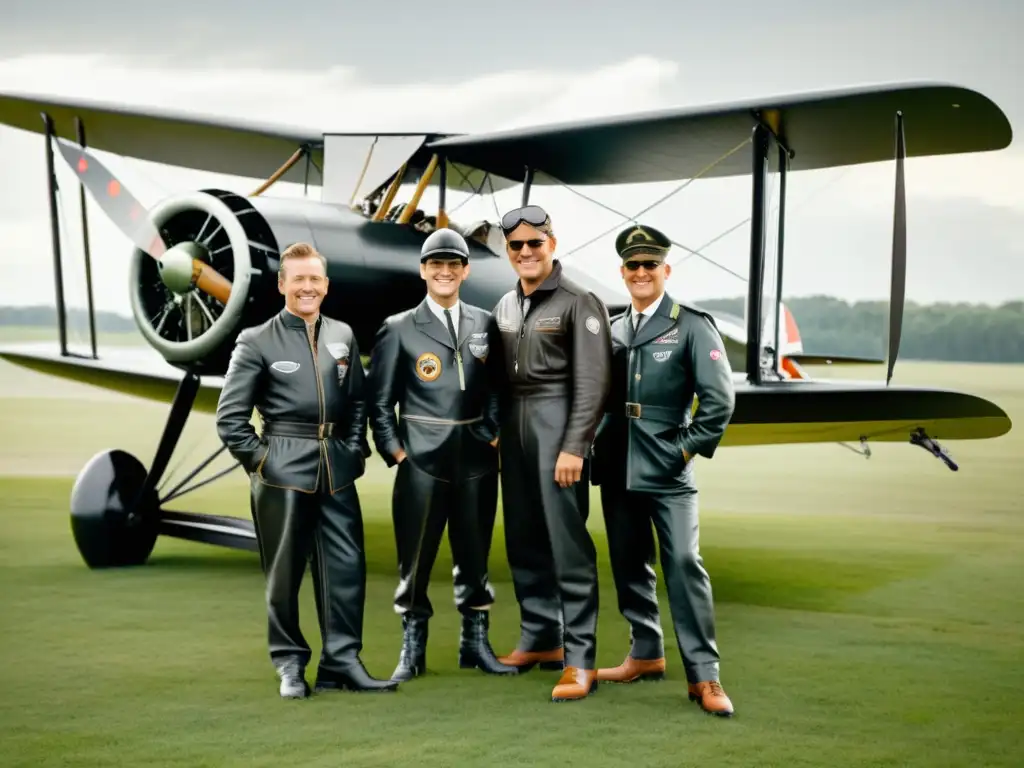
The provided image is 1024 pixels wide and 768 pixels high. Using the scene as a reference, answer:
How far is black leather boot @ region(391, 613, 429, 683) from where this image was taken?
4.07 meters

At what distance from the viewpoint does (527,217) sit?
3.96m

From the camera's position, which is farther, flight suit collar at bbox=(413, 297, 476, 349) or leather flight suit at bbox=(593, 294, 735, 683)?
flight suit collar at bbox=(413, 297, 476, 349)

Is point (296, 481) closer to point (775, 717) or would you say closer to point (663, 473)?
point (663, 473)

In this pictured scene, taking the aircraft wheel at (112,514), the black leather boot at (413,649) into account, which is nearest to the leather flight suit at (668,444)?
the black leather boot at (413,649)

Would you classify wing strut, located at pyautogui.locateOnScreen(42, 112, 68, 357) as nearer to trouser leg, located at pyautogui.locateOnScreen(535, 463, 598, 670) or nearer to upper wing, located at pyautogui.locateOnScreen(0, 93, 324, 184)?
upper wing, located at pyautogui.locateOnScreen(0, 93, 324, 184)

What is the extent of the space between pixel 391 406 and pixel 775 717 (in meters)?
1.78

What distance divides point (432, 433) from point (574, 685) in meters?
1.06

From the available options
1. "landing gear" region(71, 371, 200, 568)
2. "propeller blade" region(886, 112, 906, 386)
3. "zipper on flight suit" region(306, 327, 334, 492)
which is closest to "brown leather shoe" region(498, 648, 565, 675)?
"zipper on flight suit" region(306, 327, 334, 492)

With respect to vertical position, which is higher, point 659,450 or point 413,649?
point 659,450

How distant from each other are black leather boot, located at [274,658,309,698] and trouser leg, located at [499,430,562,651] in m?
0.87

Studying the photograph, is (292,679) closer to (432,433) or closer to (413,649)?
(413,649)

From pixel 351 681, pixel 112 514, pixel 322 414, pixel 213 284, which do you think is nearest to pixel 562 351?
pixel 322 414

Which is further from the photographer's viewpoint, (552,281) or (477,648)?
(477,648)

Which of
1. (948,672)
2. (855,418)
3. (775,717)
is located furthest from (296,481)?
(855,418)
